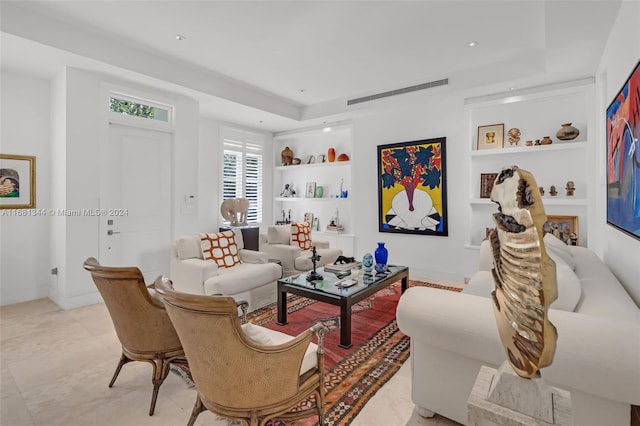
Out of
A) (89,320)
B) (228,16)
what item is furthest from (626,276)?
(89,320)

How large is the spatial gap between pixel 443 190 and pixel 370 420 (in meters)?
3.83

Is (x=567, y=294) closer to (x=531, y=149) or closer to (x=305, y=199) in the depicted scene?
(x=531, y=149)

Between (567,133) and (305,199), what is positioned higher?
(567,133)

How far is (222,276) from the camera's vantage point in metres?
3.36

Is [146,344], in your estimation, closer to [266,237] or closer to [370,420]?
[370,420]

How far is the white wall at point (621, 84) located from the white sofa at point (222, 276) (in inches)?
123

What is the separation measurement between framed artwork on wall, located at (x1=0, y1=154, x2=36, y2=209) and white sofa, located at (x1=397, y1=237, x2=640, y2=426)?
4.64 m

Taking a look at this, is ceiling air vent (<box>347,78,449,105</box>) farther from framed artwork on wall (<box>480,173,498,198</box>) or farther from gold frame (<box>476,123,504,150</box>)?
framed artwork on wall (<box>480,173,498,198</box>)

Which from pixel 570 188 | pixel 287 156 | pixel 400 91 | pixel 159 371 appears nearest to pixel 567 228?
pixel 570 188

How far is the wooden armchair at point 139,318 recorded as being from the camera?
188 centimetres

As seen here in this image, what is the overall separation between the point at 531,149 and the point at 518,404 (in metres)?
4.28

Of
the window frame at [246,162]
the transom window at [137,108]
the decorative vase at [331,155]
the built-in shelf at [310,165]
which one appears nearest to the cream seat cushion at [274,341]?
the transom window at [137,108]

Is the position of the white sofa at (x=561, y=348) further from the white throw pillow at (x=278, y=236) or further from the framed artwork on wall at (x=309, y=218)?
the framed artwork on wall at (x=309, y=218)

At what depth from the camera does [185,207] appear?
4.81 meters
